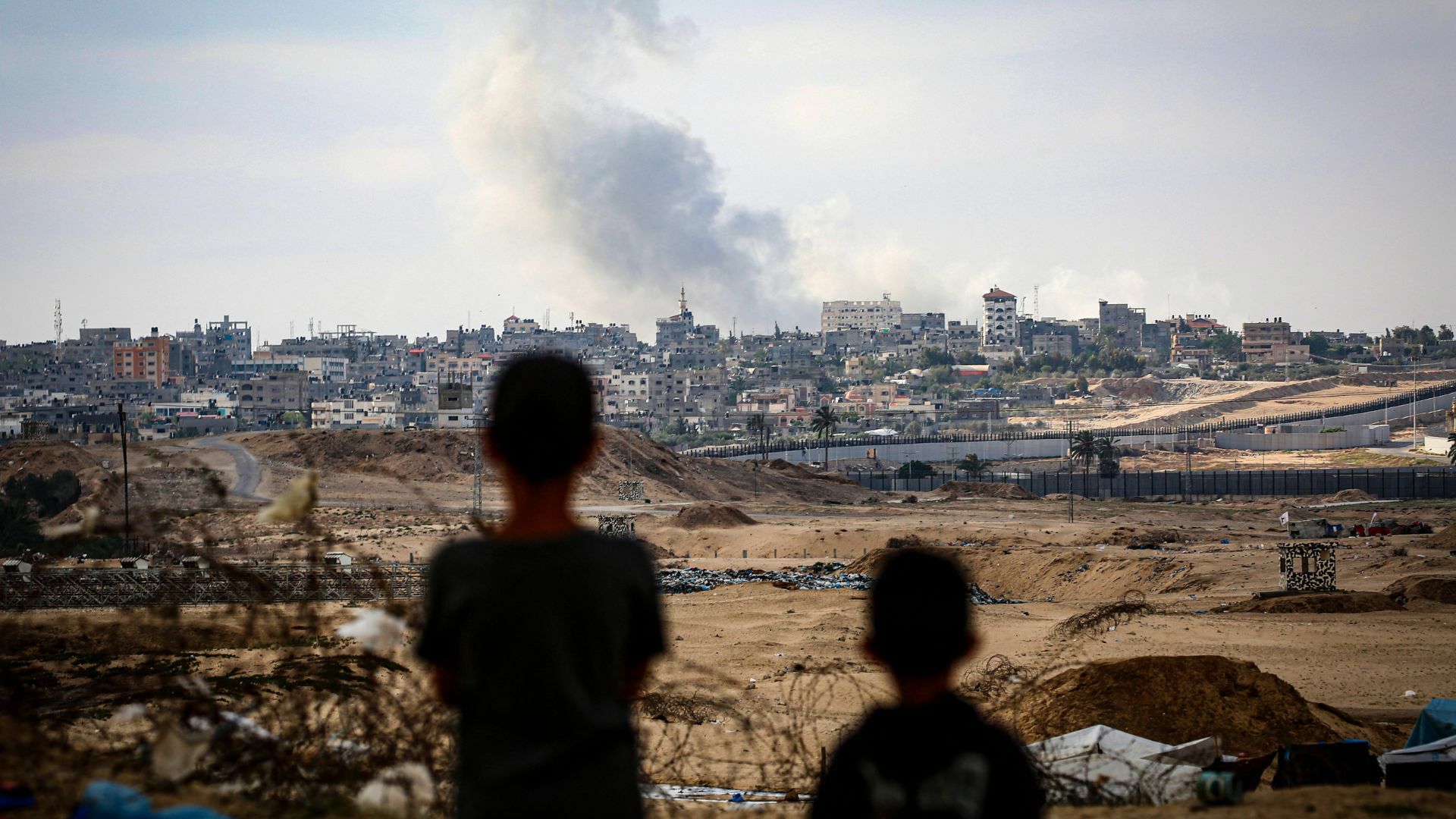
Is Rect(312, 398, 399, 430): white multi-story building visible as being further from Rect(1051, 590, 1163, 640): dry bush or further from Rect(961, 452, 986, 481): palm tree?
Rect(1051, 590, 1163, 640): dry bush

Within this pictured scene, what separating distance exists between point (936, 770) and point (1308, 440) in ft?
389

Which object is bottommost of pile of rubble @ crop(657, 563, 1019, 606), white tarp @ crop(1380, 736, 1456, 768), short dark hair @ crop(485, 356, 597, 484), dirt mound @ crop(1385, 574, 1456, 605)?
pile of rubble @ crop(657, 563, 1019, 606)

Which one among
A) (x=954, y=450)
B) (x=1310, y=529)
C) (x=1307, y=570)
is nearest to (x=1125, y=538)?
(x=1310, y=529)

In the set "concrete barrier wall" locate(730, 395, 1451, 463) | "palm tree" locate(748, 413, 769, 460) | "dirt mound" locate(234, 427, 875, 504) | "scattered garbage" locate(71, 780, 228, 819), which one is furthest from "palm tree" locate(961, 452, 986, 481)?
"scattered garbage" locate(71, 780, 228, 819)

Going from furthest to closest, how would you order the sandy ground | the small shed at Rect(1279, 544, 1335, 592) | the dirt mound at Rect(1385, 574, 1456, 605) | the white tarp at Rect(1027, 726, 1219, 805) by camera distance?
the small shed at Rect(1279, 544, 1335, 592) → the dirt mound at Rect(1385, 574, 1456, 605) → the sandy ground → the white tarp at Rect(1027, 726, 1219, 805)

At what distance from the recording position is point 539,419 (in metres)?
2.73

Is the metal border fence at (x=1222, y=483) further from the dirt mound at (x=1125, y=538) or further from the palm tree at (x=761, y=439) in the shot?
the dirt mound at (x=1125, y=538)

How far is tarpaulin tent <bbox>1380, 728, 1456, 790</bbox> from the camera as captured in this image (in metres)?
8.80

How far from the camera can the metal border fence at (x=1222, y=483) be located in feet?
235

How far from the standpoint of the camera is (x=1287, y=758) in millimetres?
9453

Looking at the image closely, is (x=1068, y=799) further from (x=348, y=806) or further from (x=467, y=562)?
(x=467, y=562)

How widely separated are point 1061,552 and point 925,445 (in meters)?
74.8

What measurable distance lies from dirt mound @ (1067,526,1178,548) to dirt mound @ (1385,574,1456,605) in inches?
664

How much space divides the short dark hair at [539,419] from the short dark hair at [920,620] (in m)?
0.76
